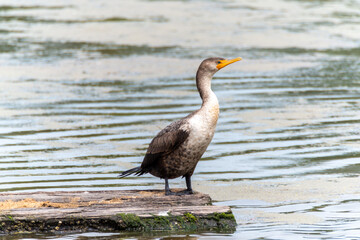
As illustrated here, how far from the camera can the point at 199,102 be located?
13062 mm

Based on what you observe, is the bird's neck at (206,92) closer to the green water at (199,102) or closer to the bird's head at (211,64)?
the bird's head at (211,64)

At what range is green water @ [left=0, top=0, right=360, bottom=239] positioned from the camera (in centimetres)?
838

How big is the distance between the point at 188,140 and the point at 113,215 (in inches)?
40.7

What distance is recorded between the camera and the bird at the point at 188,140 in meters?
7.05

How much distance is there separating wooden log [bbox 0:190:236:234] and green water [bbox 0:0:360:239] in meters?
0.12

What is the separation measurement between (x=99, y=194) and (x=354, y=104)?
6.84 metres

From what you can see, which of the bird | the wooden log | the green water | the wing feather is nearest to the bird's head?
the bird

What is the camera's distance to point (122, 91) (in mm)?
14203

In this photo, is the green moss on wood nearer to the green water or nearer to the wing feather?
the green water

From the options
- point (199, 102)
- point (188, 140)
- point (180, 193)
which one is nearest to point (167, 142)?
point (188, 140)

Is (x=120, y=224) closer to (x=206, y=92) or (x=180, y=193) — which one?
(x=180, y=193)

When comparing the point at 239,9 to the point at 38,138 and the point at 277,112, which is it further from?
the point at 38,138

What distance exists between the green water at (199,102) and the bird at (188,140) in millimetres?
809

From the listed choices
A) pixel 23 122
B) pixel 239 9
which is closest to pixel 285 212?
pixel 23 122
